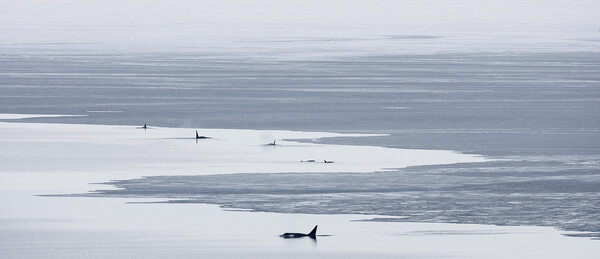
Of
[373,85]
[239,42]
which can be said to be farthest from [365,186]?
[239,42]

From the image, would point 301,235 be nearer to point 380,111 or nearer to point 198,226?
point 198,226

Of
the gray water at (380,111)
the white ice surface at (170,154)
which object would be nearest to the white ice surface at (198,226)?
the white ice surface at (170,154)

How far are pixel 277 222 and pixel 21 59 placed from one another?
124 ft

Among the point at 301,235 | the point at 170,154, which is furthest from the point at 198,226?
the point at 170,154

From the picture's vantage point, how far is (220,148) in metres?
26.2

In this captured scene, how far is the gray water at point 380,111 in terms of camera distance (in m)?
20.1

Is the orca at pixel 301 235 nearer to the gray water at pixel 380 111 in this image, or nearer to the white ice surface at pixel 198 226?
the white ice surface at pixel 198 226

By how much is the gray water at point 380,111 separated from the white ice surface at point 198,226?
2.29 feet

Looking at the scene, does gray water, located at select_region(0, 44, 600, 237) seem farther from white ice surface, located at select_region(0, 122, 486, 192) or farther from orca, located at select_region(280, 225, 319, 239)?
orca, located at select_region(280, 225, 319, 239)

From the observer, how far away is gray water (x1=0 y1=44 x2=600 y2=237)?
20.1 metres

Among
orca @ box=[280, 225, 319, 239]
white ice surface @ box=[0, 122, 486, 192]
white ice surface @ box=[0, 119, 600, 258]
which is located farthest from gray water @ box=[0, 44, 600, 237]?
orca @ box=[280, 225, 319, 239]

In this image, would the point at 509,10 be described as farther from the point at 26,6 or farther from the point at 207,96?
the point at 207,96

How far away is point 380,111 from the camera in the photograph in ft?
109

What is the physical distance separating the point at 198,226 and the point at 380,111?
1525 centimetres
